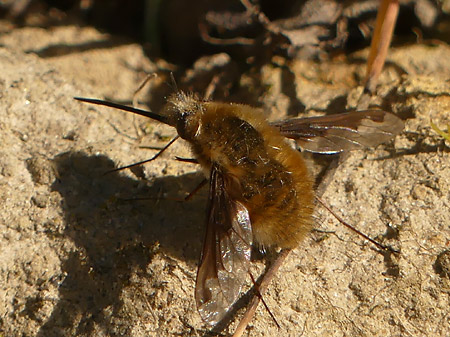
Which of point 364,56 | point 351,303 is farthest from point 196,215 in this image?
point 364,56

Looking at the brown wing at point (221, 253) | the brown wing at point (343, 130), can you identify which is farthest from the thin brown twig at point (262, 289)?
the brown wing at point (343, 130)

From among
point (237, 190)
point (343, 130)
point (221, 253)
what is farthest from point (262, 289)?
point (343, 130)

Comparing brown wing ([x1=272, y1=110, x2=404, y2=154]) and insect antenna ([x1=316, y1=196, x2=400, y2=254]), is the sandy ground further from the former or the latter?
brown wing ([x1=272, y1=110, x2=404, y2=154])

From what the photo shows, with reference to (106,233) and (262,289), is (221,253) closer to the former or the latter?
(262,289)

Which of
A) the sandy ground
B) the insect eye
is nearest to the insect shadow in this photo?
the sandy ground

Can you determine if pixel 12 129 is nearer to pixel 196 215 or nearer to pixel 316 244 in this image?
pixel 196 215

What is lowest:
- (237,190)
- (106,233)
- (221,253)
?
(106,233)
